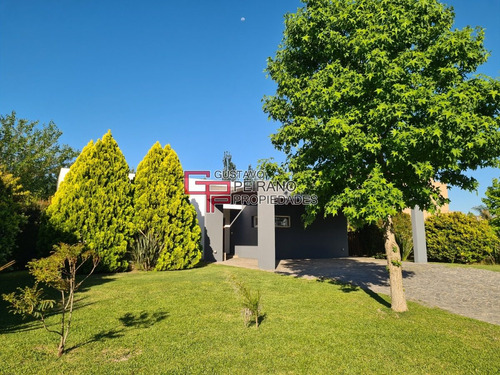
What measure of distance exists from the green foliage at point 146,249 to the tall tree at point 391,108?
25.8 ft

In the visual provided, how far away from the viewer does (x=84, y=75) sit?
49.9ft

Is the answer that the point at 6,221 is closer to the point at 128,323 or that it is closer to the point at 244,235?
the point at 128,323

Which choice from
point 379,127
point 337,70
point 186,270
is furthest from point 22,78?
point 379,127

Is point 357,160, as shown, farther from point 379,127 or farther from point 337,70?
point 337,70

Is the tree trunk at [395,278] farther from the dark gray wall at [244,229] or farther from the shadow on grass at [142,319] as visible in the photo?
the dark gray wall at [244,229]

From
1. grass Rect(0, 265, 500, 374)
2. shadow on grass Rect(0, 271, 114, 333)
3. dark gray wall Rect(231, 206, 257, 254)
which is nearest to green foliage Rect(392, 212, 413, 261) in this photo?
dark gray wall Rect(231, 206, 257, 254)

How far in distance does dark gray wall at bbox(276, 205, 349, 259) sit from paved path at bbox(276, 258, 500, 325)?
14.7ft

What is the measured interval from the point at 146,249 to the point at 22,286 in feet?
14.6

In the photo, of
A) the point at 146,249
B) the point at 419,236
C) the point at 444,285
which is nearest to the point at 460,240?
the point at 419,236

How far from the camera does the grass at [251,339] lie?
3502mm

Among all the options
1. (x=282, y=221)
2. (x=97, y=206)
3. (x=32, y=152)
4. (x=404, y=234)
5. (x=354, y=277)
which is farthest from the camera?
(x=32, y=152)

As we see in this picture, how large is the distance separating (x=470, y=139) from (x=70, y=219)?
1241 cm

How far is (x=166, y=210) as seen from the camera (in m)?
12.1

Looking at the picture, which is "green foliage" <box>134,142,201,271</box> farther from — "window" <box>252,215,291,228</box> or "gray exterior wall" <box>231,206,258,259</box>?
"gray exterior wall" <box>231,206,258,259</box>
